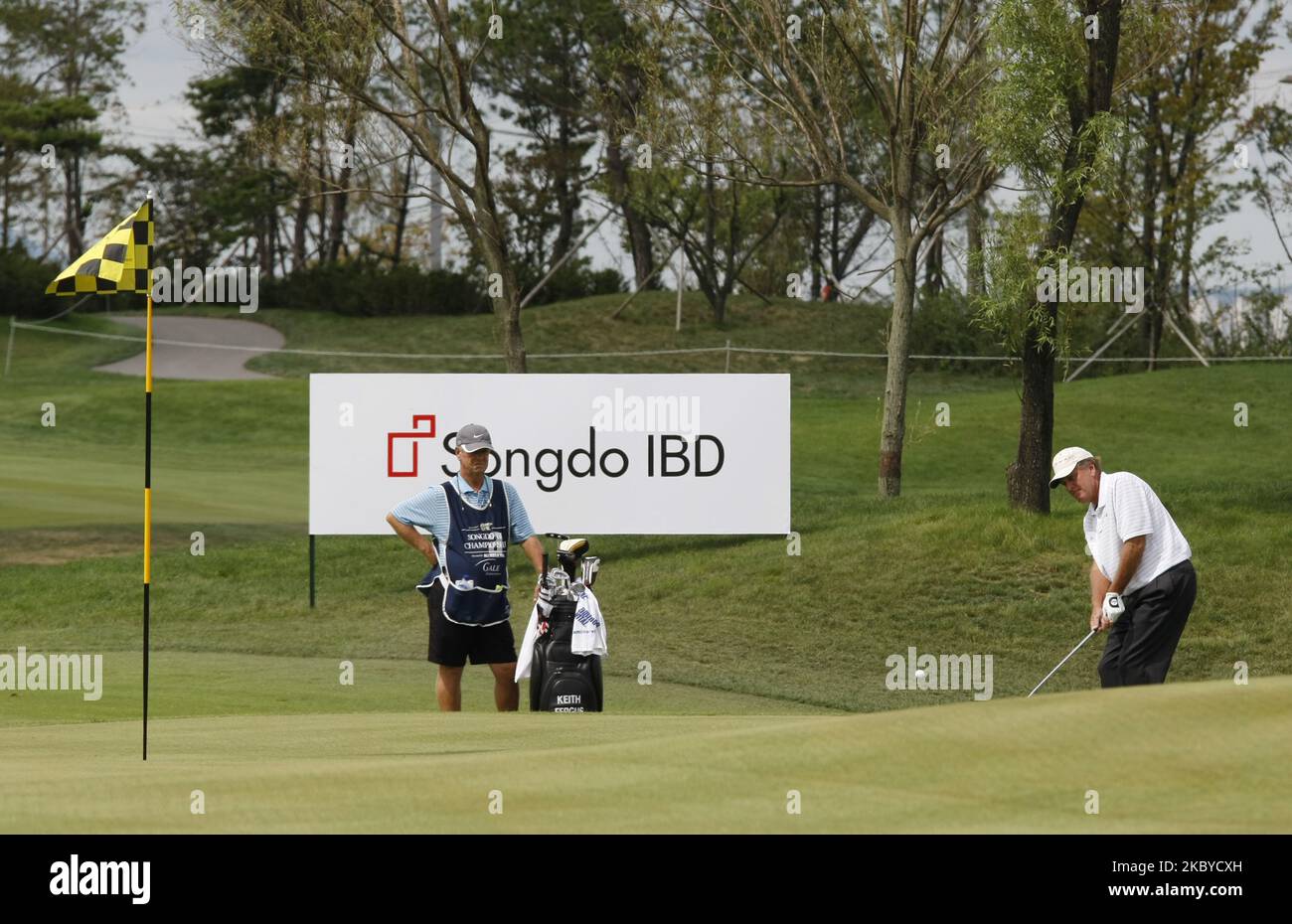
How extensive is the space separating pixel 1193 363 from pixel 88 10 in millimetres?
49397

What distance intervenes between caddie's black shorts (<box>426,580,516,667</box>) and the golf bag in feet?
1.60

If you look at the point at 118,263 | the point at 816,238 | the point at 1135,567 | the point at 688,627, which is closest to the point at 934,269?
the point at 816,238

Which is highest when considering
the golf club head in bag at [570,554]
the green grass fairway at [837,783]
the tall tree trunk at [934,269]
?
the tall tree trunk at [934,269]

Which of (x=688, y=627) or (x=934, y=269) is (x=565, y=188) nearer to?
(x=934, y=269)

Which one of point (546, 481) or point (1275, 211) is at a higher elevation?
point (1275, 211)

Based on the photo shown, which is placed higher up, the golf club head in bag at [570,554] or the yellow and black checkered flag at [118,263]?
the yellow and black checkered flag at [118,263]

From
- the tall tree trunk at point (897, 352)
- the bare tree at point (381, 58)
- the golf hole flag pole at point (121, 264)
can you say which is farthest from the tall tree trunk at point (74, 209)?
the golf hole flag pole at point (121, 264)

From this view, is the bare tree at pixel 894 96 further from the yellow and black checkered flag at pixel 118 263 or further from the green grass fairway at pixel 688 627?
the yellow and black checkered flag at pixel 118 263

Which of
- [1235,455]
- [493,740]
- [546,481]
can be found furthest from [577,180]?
[493,740]

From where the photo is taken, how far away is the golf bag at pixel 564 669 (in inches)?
410

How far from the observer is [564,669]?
34.3 ft

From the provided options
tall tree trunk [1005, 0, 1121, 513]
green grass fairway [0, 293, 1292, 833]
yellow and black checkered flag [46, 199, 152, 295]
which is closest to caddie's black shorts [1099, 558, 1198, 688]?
green grass fairway [0, 293, 1292, 833]

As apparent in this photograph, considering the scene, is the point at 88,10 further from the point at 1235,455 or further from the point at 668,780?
the point at 668,780

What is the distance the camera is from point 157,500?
27.3 metres
